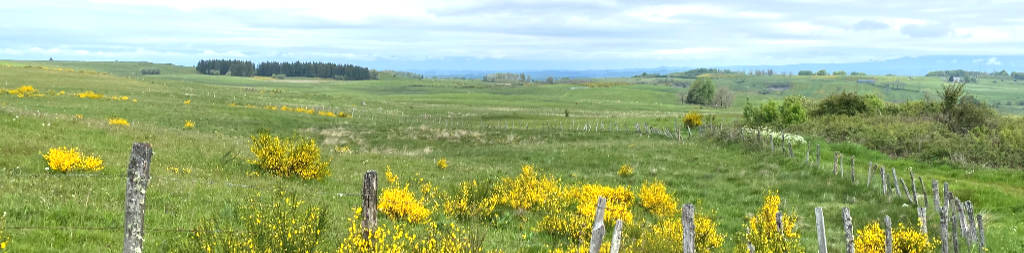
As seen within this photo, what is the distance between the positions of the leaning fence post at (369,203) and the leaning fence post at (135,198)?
99.8 inches

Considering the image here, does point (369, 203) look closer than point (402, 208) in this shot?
Yes

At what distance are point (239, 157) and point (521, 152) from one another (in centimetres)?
1613

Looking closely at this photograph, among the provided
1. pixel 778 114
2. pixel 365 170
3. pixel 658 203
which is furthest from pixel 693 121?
pixel 365 170

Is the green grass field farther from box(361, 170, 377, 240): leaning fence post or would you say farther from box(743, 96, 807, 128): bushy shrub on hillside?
box(743, 96, 807, 128): bushy shrub on hillside

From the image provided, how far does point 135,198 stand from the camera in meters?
6.30

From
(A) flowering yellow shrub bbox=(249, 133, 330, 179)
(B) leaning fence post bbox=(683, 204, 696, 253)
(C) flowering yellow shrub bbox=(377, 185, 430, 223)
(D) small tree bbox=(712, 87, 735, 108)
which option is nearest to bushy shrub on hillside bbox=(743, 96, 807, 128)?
(A) flowering yellow shrub bbox=(249, 133, 330, 179)

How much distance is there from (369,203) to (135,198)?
2.70 meters

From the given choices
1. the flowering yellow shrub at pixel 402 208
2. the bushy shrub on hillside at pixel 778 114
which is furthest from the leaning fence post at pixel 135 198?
the bushy shrub on hillside at pixel 778 114

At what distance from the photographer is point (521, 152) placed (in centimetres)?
3139

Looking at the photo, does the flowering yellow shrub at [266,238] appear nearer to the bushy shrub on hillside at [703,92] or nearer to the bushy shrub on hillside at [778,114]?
the bushy shrub on hillside at [778,114]

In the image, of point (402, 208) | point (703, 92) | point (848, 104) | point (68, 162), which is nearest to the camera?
point (402, 208)

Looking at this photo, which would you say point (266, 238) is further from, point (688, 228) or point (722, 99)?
point (722, 99)

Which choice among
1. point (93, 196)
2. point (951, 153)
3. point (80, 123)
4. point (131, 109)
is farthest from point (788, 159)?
point (131, 109)

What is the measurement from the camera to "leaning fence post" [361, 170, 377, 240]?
7.64 meters
